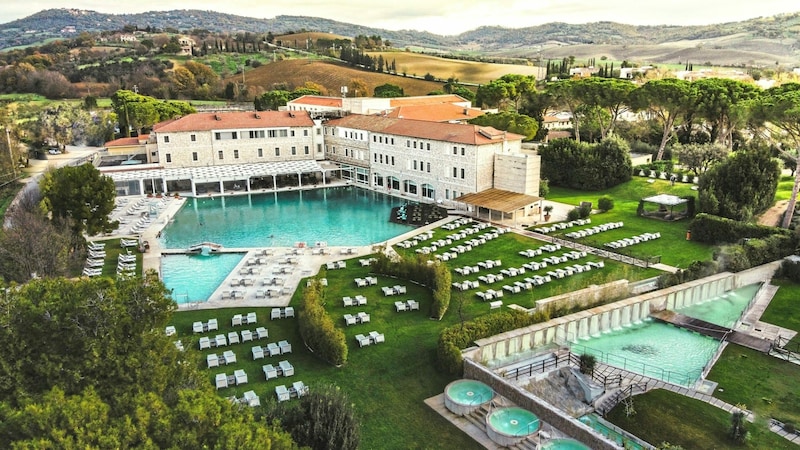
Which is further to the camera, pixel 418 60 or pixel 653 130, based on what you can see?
pixel 418 60

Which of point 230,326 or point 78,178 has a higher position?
point 78,178

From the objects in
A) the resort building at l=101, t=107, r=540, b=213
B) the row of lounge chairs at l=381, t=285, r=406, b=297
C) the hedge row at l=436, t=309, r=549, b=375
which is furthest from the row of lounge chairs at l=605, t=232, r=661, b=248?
the row of lounge chairs at l=381, t=285, r=406, b=297

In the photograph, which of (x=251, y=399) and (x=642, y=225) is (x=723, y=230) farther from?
(x=251, y=399)

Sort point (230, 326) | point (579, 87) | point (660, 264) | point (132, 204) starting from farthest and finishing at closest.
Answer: point (579, 87) < point (132, 204) < point (660, 264) < point (230, 326)

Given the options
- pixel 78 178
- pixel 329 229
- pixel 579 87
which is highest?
pixel 579 87

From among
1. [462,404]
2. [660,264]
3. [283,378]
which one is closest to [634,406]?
[462,404]

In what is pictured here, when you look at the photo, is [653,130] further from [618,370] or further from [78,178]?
[78,178]

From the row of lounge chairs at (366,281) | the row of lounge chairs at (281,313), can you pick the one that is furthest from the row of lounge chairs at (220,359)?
the row of lounge chairs at (366,281)

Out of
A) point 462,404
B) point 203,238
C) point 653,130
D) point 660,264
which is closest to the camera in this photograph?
point 462,404
